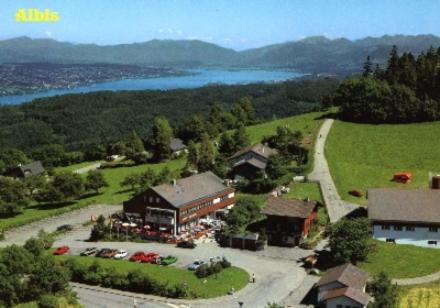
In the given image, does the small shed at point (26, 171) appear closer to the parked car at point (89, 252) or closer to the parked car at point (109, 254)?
the parked car at point (89, 252)

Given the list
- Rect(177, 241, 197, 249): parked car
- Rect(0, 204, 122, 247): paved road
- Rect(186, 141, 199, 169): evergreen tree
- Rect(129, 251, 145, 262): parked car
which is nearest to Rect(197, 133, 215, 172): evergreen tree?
Rect(186, 141, 199, 169): evergreen tree

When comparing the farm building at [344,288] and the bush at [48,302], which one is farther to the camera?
the farm building at [344,288]

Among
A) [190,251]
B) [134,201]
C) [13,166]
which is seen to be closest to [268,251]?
[190,251]

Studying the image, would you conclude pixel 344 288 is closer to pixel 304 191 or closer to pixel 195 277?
pixel 195 277

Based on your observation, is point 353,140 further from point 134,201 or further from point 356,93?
point 134,201

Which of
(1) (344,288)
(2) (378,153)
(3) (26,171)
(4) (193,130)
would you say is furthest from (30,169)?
(1) (344,288)

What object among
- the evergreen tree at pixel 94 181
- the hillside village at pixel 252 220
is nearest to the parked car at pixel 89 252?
the hillside village at pixel 252 220

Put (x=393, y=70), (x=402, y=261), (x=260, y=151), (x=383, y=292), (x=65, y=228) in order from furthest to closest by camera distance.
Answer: (x=393, y=70) → (x=260, y=151) → (x=65, y=228) → (x=402, y=261) → (x=383, y=292)
